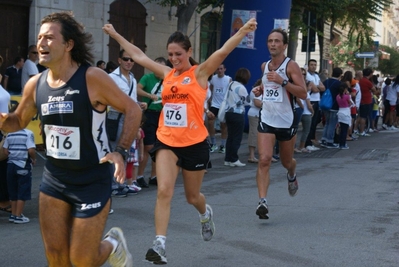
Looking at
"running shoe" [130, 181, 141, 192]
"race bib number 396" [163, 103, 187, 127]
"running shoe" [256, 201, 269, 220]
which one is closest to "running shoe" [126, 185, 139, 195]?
→ "running shoe" [130, 181, 141, 192]

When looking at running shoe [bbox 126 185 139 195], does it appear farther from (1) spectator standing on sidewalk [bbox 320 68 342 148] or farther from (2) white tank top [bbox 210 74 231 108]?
(1) spectator standing on sidewalk [bbox 320 68 342 148]

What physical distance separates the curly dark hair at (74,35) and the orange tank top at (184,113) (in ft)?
6.03

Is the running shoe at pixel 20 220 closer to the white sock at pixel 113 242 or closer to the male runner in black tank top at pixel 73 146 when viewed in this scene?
the white sock at pixel 113 242

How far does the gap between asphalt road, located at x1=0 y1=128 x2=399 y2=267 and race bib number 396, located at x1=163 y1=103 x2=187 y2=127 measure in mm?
1147

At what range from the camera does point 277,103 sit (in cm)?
880

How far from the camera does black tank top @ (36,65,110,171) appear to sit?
15.9 ft

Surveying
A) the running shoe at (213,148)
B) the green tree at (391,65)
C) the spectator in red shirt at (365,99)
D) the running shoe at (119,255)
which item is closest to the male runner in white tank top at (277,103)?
the running shoe at (119,255)

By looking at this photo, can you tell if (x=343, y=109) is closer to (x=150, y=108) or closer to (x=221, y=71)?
(x=221, y=71)

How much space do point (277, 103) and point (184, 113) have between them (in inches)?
86.8

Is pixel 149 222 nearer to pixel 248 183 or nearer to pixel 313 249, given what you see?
pixel 313 249

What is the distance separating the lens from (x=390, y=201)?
986 centimetres

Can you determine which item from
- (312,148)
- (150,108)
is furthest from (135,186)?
(312,148)

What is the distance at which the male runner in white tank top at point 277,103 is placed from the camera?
8.59 m

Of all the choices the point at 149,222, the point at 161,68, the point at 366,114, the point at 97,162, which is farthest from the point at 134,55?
the point at 366,114
